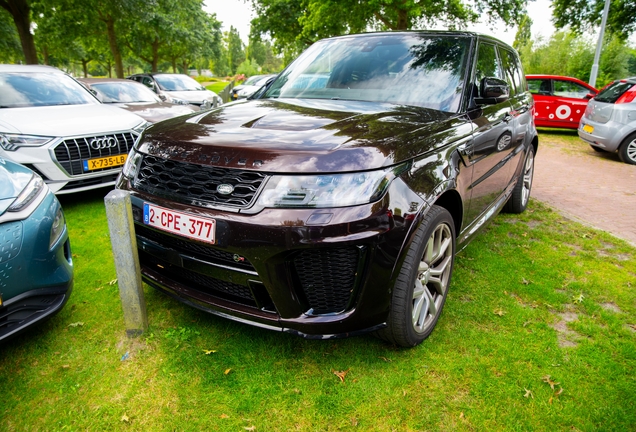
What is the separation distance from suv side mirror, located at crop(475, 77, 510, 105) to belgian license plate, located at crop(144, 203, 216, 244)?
2.08 metres

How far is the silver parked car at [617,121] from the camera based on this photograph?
26.5 ft

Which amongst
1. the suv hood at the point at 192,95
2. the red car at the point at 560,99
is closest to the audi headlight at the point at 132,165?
the suv hood at the point at 192,95

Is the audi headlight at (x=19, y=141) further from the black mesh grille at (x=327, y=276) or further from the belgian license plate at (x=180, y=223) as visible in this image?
the black mesh grille at (x=327, y=276)

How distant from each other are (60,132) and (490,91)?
14.0 ft

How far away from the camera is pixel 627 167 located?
26.4 ft

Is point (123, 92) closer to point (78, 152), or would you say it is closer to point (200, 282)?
point (78, 152)

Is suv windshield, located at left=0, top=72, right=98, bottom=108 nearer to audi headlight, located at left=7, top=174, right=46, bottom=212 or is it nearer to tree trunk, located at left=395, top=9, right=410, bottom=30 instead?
audi headlight, located at left=7, top=174, right=46, bottom=212

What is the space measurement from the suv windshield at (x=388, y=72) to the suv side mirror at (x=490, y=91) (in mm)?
170

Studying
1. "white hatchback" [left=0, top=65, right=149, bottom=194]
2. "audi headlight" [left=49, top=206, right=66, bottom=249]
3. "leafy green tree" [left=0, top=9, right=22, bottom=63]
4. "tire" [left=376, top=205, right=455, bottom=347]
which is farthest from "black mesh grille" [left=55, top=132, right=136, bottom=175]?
"leafy green tree" [left=0, top=9, right=22, bottom=63]

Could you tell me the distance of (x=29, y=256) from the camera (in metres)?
2.17

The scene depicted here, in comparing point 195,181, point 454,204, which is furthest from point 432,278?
point 195,181

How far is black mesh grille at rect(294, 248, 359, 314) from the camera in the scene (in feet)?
6.25

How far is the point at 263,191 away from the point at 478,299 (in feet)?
6.35

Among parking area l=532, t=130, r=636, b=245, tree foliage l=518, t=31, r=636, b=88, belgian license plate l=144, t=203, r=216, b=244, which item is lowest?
parking area l=532, t=130, r=636, b=245
